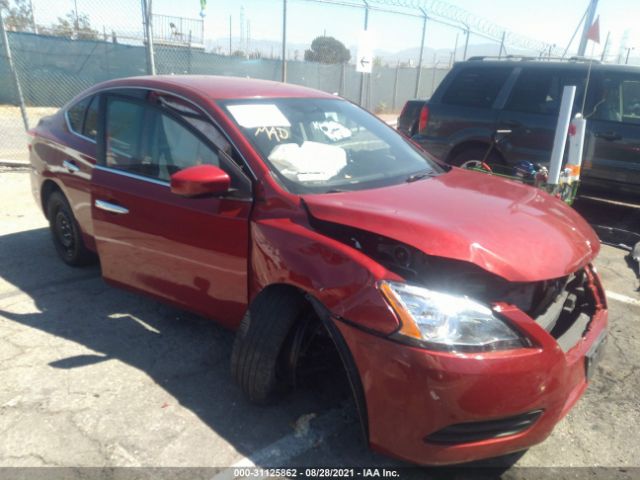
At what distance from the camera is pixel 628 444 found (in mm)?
2574

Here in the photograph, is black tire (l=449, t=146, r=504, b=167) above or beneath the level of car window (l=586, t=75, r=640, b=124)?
beneath

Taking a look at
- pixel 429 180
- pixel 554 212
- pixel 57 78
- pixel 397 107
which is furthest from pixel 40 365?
pixel 397 107

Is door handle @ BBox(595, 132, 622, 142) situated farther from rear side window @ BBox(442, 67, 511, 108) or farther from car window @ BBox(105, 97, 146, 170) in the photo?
car window @ BBox(105, 97, 146, 170)

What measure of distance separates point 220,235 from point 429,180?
1.25 m

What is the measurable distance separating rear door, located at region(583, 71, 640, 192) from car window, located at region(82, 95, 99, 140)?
16.7 ft

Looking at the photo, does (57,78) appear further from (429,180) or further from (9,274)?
(429,180)

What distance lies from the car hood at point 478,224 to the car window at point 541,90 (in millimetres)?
3912

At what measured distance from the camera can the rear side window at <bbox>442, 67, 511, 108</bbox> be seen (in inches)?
260

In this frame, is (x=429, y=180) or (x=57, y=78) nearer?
(x=429, y=180)

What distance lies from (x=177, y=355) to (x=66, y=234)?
1.89 meters

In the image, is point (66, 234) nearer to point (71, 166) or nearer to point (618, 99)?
point (71, 166)

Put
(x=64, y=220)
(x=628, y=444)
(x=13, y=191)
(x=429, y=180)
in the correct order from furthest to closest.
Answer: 1. (x=13, y=191)
2. (x=64, y=220)
3. (x=429, y=180)
4. (x=628, y=444)

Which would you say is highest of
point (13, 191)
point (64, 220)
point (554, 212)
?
point (554, 212)

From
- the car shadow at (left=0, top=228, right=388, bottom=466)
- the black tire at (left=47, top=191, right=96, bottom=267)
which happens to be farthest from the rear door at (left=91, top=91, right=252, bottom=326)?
the black tire at (left=47, top=191, right=96, bottom=267)
